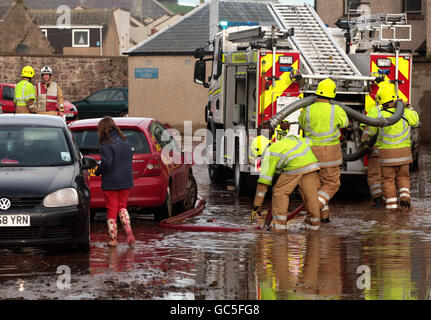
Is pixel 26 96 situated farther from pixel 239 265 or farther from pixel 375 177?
pixel 239 265

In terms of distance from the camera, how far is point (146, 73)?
37.5 m

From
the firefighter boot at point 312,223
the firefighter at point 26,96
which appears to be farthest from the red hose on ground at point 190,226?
the firefighter at point 26,96

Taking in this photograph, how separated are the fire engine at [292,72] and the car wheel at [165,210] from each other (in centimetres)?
193

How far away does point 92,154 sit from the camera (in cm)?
1266

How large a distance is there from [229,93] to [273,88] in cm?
272

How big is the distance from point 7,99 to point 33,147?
63.8 feet

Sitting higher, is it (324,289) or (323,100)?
(323,100)

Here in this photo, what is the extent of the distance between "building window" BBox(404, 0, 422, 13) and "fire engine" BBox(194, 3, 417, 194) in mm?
17935

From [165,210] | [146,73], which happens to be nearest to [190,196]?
[165,210]

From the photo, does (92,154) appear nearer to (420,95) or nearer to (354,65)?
(354,65)

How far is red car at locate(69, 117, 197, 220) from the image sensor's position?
12344 millimetres

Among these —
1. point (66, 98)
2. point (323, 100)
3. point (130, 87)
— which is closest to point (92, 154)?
point (323, 100)

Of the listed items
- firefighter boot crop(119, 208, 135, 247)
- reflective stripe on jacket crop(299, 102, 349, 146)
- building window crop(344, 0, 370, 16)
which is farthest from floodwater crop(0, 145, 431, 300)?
building window crop(344, 0, 370, 16)

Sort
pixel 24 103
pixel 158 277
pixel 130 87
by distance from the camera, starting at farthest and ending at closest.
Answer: pixel 130 87 → pixel 24 103 → pixel 158 277
